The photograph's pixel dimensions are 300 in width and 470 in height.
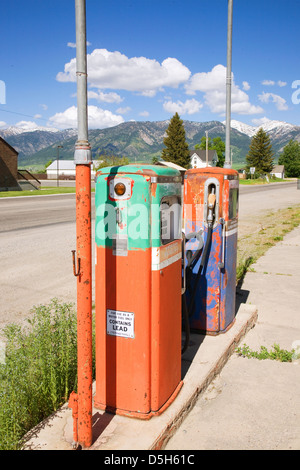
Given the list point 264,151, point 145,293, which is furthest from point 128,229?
point 264,151

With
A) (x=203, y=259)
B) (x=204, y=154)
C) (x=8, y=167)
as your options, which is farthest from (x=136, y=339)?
(x=204, y=154)

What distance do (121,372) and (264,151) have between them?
102336 mm

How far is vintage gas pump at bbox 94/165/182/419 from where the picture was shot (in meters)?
2.82

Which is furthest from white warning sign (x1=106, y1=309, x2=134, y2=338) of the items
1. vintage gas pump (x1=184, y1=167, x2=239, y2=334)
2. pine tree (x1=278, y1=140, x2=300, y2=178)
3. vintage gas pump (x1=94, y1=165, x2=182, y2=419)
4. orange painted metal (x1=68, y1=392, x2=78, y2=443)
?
pine tree (x1=278, y1=140, x2=300, y2=178)

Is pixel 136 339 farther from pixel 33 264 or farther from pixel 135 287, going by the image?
pixel 33 264

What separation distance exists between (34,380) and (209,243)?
2.14 metres

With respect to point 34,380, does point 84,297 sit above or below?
above

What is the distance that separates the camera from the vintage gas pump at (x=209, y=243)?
14.2 feet

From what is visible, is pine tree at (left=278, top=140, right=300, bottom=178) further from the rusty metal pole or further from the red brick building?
the rusty metal pole

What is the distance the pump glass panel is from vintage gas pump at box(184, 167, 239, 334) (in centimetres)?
108

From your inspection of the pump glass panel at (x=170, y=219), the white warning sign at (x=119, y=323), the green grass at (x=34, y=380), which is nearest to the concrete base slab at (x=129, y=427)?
the green grass at (x=34, y=380)

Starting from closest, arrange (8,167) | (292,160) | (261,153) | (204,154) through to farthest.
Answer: (8,167)
(261,153)
(204,154)
(292,160)

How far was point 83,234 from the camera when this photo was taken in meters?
2.47
